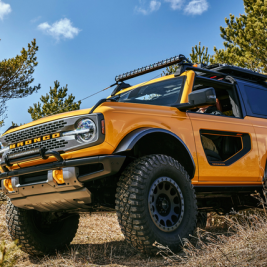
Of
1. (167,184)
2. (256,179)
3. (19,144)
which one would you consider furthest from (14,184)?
(256,179)

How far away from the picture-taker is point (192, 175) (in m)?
3.91

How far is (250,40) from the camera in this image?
15.8 m

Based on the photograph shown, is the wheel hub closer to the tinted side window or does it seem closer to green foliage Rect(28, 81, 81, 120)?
the tinted side window

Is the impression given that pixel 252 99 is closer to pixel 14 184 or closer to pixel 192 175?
pixel 192 175

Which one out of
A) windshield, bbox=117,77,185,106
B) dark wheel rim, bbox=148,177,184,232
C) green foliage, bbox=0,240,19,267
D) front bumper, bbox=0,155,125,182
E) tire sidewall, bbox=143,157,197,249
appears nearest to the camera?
green foliage, bbox=0,240,19,267

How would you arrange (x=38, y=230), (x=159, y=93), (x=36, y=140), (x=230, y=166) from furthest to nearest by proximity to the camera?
(x=159, y=93) < (x=230, y=166) < (x=38, y=230) < (x=36, y=140)

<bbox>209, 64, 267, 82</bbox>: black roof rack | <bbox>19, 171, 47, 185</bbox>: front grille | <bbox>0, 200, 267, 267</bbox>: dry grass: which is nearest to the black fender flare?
<bbox>19, 171, 47, 185</bbox>: front grille

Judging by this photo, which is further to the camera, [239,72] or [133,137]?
[239,72]

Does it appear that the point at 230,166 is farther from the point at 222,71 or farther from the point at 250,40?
the point at 250,40

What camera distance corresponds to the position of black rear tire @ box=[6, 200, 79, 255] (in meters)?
3.97

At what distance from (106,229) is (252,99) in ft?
12.4

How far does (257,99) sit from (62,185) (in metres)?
3.60

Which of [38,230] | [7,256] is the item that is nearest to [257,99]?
[38,230]

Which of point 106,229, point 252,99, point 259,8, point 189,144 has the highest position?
point 259,8
